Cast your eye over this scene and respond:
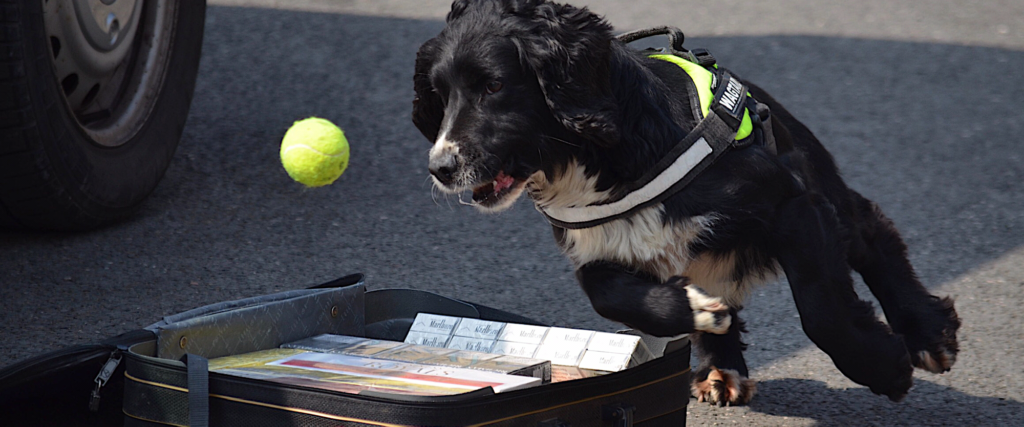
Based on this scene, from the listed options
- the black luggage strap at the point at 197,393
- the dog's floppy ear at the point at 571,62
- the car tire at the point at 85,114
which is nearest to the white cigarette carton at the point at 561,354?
the dog's floppy ear at the point at 571,62

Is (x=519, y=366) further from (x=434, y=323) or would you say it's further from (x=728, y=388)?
(x=728, y=388)

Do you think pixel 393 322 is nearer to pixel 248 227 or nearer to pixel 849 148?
pixel 248 227

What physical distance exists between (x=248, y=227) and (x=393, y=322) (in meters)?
1.34

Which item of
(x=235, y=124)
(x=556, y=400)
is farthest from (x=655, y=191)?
(x=235, y=124)

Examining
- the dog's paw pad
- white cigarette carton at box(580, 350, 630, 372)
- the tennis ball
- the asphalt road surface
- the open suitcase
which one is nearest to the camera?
the open suitcase

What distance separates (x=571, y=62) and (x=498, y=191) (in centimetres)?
37

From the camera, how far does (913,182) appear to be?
14.7 feet

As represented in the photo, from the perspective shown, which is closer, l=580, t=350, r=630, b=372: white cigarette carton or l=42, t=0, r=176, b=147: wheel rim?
l=580, t=350, r=630, b=372: white cigarette carton

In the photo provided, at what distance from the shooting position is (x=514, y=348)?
7.74 ft

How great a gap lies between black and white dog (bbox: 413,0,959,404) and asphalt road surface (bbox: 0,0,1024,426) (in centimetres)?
36

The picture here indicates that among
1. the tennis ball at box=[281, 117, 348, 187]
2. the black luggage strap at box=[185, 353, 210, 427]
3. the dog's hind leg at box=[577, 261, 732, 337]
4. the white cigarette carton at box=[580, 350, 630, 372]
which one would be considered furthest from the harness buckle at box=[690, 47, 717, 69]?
the black luggage strap at box=[185, 353, 210, 427]

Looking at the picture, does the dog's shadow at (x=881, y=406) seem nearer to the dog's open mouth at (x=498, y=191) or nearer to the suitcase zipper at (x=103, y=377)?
the dog's open mouth at (x=498, y=191)

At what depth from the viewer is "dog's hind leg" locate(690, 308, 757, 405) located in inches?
103

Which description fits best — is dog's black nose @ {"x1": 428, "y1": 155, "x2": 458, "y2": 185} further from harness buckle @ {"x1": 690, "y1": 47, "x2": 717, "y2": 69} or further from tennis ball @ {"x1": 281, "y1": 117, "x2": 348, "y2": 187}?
tennis ball @ {"x1": 281, "y1": 117, "x2": 348, "y2": 187}
